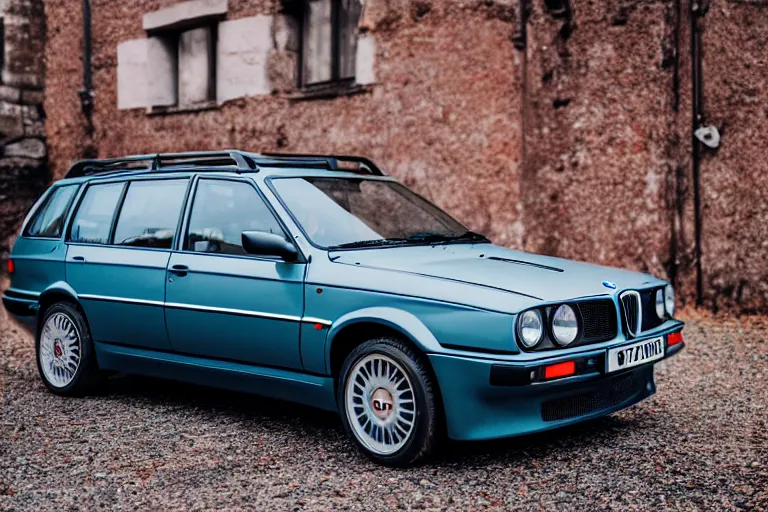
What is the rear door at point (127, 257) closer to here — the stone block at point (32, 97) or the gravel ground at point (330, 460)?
the gravel ground at point (330, 460)

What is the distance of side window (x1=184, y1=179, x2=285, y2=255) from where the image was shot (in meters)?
4.96

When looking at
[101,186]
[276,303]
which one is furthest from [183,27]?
[276,303]

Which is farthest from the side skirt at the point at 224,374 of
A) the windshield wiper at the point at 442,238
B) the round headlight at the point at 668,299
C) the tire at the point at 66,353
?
the round headlight at the point at 668,299

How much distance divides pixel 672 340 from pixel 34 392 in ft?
14.0

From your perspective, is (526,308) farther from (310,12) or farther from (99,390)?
(310,12)

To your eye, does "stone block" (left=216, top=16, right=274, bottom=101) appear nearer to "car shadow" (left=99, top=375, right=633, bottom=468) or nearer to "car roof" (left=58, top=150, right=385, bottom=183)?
"car roof" (left=58, top=150, right=385, bottom=183)

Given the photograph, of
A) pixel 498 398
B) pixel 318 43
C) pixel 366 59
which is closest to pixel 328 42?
pixel 318 43

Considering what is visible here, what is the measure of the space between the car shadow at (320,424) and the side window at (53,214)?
1206mm

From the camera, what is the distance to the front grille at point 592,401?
13.6ft

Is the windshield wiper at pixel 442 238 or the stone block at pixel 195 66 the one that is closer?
the windshield wiper at pixel 442 238

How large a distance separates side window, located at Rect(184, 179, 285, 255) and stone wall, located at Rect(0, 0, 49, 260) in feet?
28.4

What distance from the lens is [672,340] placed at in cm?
473

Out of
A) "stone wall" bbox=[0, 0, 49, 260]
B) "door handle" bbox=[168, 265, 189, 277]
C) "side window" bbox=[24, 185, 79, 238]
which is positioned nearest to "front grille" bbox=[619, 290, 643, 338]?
"door handle" bbox=[168, 265, 189, 277]

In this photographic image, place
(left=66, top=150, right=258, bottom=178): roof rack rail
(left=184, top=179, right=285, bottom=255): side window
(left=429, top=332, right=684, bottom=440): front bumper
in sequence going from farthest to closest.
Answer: (left=66, top=150, right=258, bottom=178): roof rack rail < (left=184, top=179, right=285, bottom=255): side window < (left=429, top=332, right=684, bottom=440): front bumper
